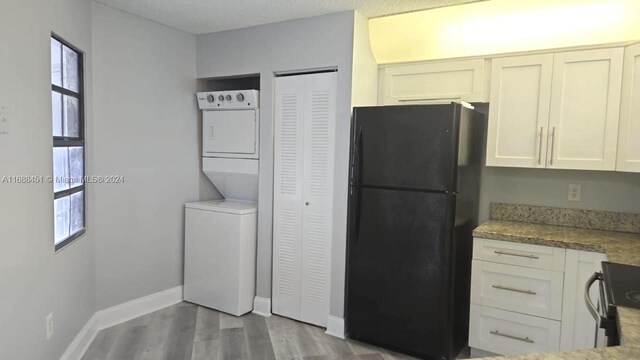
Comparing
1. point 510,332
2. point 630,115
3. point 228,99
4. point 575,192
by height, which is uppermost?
point 228,99

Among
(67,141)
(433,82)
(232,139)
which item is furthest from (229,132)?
(433,82)

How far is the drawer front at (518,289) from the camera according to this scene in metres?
2.47

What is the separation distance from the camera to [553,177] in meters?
2.94

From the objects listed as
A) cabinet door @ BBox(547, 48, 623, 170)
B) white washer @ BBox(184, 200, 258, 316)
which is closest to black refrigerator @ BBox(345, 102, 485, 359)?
cabinet door @ BBox(547, 48, 623, 170)

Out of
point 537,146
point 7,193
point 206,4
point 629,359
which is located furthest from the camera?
point 206,4

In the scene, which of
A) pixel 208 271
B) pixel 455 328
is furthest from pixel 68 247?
pixel 455 328

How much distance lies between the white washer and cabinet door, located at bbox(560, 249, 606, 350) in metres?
2.21

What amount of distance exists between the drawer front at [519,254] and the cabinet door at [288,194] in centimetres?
132

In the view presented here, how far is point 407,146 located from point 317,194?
83cm

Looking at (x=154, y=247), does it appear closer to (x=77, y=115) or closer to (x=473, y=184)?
(x=77, y=115)

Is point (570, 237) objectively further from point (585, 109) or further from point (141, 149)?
point (141, 149)

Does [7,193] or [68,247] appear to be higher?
[7,193]

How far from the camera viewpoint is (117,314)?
128 inches

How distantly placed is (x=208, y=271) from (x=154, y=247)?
0.48 metres
